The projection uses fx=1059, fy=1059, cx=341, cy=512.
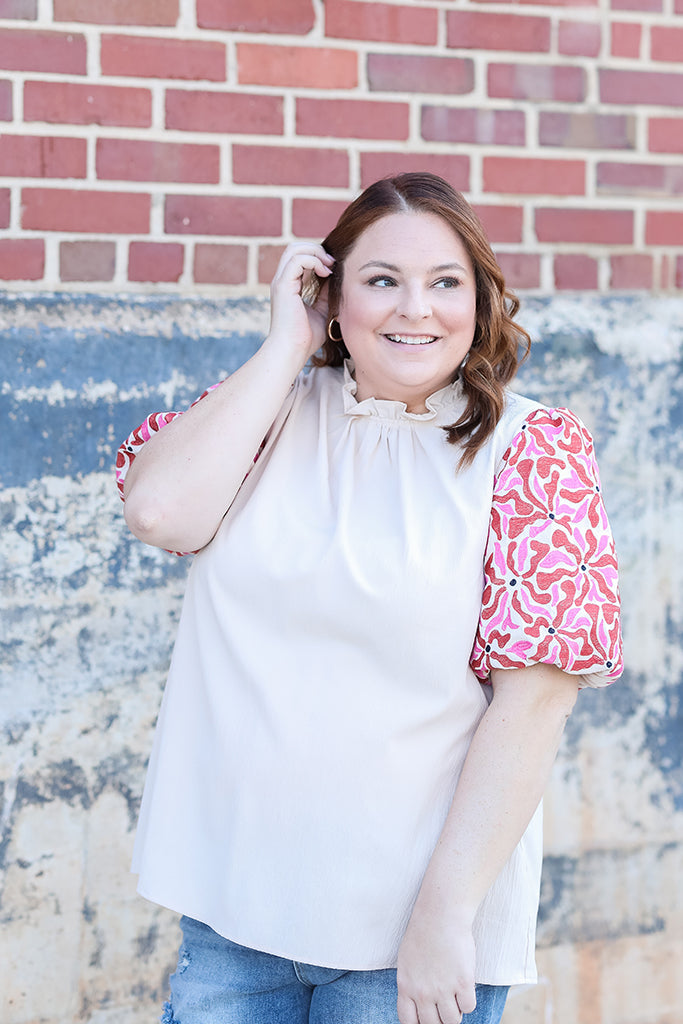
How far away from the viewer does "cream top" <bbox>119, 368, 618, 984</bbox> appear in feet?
5.21

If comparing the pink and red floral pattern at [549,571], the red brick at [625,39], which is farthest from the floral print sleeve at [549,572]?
the red brick at [625,39]

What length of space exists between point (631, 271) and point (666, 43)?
591 mm

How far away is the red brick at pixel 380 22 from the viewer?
99.7 inches

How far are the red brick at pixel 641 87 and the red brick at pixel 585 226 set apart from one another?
29cm

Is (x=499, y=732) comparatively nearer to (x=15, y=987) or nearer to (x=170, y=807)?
(x=170, y=807)

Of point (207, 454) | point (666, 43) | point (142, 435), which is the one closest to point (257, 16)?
point (666, 43)

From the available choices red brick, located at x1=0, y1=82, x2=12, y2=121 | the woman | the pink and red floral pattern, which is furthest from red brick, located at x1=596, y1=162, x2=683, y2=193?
red brick, located at x1=0, y1=82, x2=12, y2=121

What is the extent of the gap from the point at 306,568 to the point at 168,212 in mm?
1216

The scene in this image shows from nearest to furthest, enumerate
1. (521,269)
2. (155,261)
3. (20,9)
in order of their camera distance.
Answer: (20,9) < (155,261) < (521,269)

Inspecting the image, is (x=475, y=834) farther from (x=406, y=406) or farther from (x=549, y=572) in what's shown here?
(x=406, y=406)

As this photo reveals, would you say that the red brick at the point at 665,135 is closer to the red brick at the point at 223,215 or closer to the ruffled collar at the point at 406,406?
the red brick at the point at 223,215

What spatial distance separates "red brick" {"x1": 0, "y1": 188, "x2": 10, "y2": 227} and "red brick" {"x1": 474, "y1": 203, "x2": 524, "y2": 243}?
112 centimetres

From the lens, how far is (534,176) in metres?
2.68

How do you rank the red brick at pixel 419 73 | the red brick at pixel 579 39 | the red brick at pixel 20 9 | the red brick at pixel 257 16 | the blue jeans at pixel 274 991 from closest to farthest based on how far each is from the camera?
the blue jeans at pixel 274 991 < the red brick at pixel 20 9 < the red brick at pixel 257 16 < the red brick at pixel 419 73 < the red brick at pixel 579 39
